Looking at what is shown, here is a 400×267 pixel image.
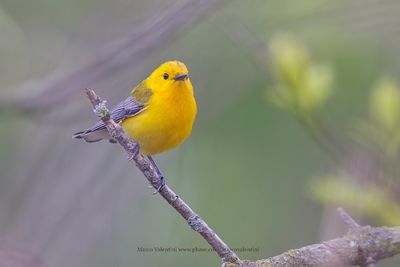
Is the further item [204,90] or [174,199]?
[204,90]

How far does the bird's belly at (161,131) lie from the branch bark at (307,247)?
1058mm

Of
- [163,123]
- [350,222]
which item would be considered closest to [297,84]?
[350,222]

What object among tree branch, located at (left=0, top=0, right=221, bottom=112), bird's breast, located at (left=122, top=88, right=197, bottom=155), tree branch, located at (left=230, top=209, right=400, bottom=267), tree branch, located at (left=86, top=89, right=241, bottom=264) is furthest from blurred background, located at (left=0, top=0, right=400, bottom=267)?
tree branch, located at (left=86, top=89, right=241, bottom=264)

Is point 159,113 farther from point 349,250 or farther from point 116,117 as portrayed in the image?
point 349,250

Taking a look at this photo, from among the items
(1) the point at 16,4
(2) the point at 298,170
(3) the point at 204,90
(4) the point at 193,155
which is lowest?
(2) the point at 298,170

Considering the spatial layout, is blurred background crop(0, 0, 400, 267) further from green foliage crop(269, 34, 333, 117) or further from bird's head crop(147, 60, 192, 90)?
bird's head crop(147, 60, 192, 90)

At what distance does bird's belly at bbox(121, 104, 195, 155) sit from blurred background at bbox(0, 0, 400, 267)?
419 mm

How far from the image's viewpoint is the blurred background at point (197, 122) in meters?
4.51

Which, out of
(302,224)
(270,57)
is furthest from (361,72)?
(270,57)

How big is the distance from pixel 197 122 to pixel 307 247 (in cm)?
378

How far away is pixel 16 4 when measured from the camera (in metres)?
7.35

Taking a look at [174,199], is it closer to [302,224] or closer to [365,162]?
[365,162]

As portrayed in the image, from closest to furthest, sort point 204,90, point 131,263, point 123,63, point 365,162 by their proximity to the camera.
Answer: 1. point 365,162
2. point 123,63
3. point 131,263
4. point 204,90

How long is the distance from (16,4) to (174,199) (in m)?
4.73
